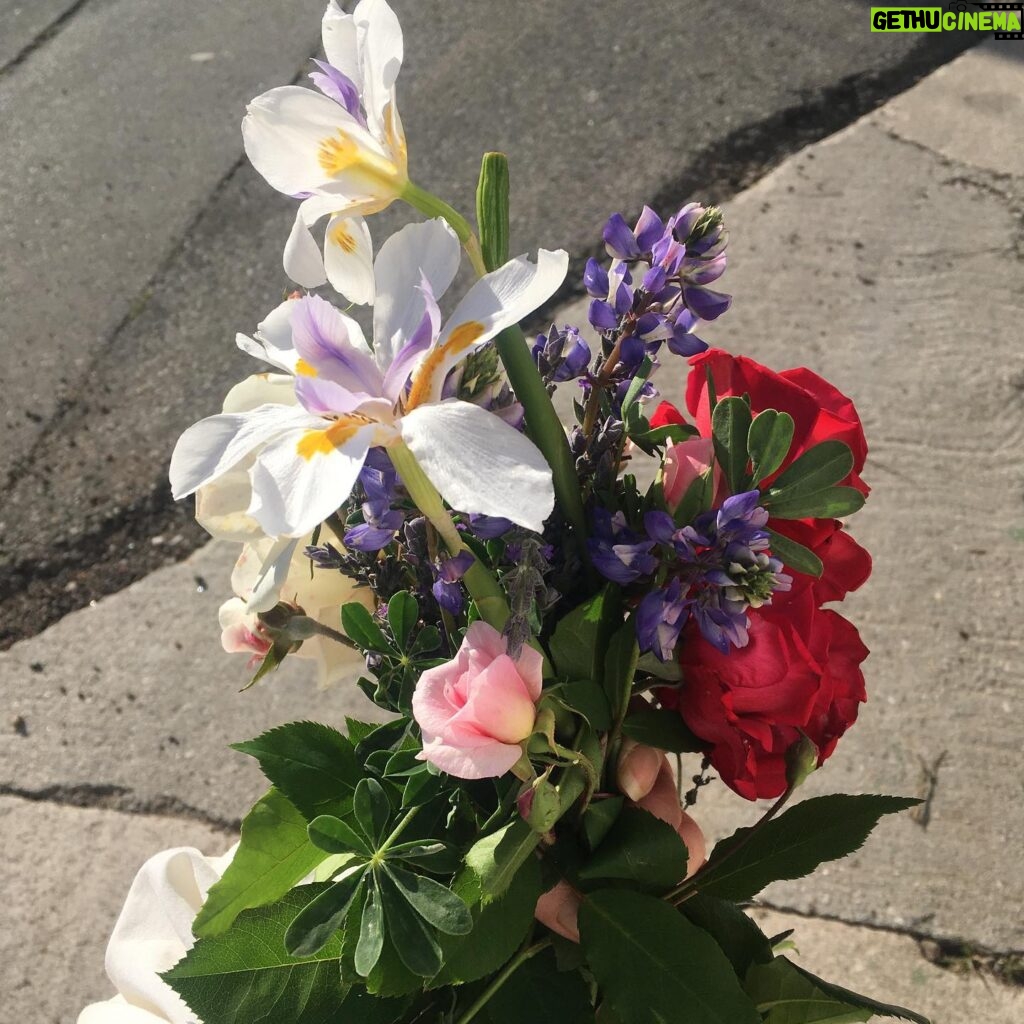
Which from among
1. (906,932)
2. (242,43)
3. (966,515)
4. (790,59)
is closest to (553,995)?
(906,932)

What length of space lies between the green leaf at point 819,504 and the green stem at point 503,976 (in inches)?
12.1

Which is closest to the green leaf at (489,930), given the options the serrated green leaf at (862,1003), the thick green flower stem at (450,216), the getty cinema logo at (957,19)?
the serrated green leaf at (862,1003)

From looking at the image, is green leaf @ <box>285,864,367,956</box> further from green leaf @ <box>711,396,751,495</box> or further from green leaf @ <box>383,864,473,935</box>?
green leaf @ <box>711,396,751,495</box>

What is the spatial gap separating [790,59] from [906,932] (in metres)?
2.20

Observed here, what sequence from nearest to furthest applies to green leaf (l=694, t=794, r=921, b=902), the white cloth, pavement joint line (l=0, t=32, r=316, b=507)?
green leaf (l=694, t=794, r=921, b=902)
the white cloth
pavement joint line (l=0, t=32, r=316, b=507)

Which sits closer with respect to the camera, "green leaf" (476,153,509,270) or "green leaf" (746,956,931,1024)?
"green leaf" (476,153,509,270)

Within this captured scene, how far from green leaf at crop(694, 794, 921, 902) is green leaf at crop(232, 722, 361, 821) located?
0.76 ft

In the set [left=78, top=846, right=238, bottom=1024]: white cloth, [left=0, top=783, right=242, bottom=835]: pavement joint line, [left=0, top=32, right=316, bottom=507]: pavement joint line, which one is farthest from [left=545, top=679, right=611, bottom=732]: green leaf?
[left=0, top=32, right=316, bottom=507]: pavement joint line

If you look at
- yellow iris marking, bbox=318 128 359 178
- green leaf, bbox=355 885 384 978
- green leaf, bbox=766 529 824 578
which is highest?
yellow iris marking, bbox=318 128 359 178

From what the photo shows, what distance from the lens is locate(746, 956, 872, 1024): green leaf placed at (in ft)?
2.16

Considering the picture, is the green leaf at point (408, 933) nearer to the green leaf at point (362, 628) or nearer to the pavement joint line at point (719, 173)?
the green leaf at point (362, 628)

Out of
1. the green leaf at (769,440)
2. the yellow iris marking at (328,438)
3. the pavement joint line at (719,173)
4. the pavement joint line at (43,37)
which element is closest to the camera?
the yellow iris marking at (328,438)

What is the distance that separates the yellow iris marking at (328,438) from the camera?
417 mm

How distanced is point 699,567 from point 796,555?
59 millimetres
